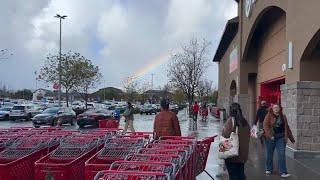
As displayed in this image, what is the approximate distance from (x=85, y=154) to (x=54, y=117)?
1213 inches

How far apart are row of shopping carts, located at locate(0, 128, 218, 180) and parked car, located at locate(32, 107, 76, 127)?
1083 inches

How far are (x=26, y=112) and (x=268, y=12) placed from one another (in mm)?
31114

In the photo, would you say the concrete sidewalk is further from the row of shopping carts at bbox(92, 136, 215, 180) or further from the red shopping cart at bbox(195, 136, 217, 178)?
the row of shopping carts at bbox(92, 136, 215, 180)

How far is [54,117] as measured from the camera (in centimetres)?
3866

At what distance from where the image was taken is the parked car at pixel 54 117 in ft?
124

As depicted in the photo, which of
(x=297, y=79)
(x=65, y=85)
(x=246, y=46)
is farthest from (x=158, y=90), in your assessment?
(x=297, y=79)

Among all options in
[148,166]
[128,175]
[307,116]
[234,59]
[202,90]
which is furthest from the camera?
[202,90]

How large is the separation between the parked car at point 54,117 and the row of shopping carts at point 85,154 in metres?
27.5

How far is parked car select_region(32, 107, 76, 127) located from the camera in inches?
1494

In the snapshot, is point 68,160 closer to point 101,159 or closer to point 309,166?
point 101,159

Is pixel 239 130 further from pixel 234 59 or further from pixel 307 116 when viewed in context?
pixel 234 59

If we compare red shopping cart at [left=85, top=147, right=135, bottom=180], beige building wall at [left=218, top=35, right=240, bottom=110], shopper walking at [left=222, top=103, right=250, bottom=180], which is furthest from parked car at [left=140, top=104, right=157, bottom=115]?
shopper walking at [left=222, top=103, right=250, bottom=180]

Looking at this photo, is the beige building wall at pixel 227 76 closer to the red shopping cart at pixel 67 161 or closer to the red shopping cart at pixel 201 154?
the red shopping cart at pixel 201 154

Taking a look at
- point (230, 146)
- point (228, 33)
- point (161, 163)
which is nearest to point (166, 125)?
point (230, 146)
